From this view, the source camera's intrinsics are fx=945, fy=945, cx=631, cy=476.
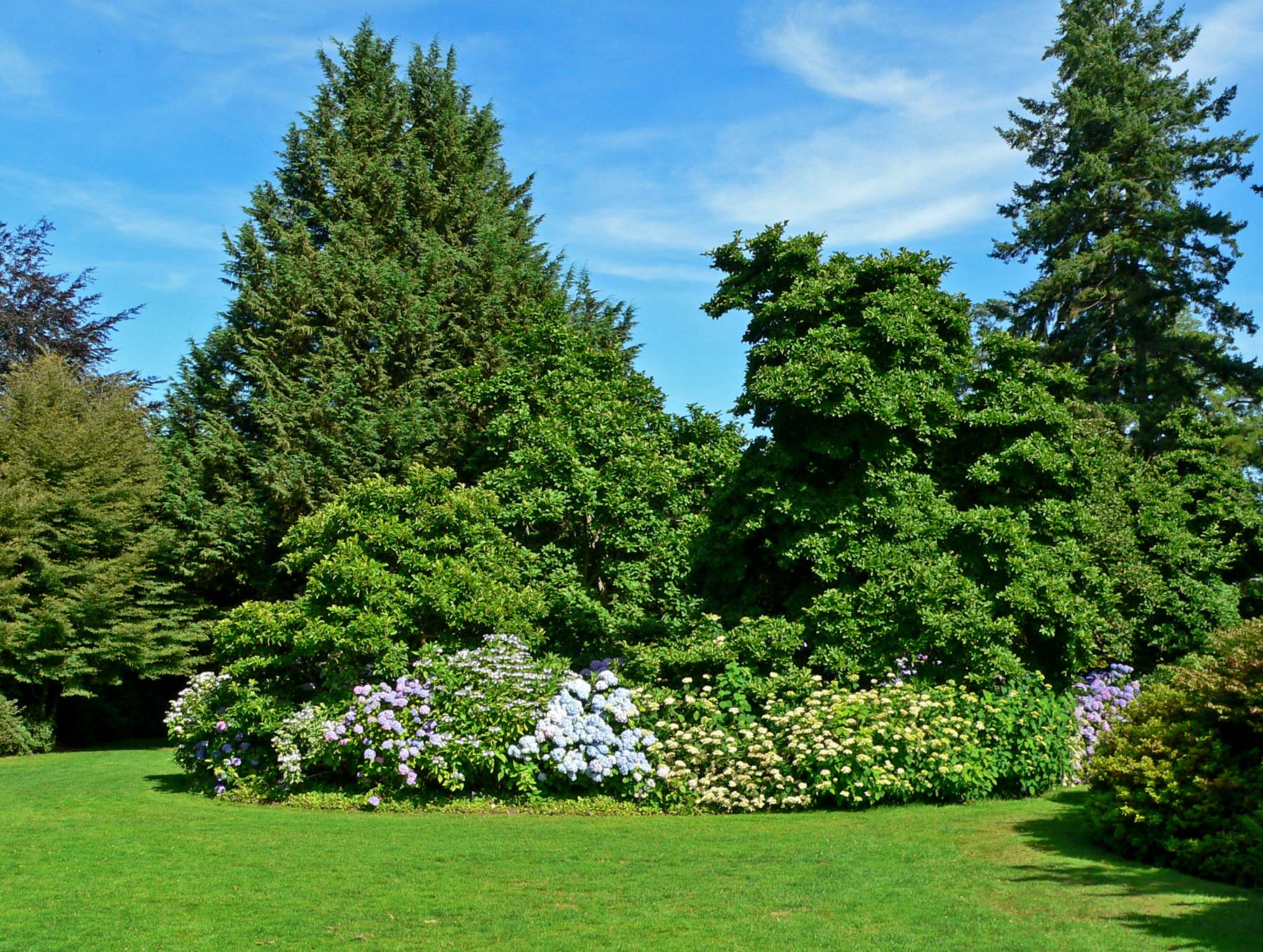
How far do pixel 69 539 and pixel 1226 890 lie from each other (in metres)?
17.1

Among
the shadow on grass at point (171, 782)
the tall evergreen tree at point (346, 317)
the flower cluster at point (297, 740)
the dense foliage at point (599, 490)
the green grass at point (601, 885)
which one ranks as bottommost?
the shadow on grass at point (171, 782)

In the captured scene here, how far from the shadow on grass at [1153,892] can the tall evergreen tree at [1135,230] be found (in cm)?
1721

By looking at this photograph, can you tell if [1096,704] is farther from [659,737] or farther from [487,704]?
[487,704]

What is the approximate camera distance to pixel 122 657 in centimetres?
1672

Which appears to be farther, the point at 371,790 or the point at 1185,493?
the point at 1185,493

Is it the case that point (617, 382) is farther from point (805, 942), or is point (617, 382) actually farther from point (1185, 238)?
point (1185, 238)

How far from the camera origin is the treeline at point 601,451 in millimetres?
11352

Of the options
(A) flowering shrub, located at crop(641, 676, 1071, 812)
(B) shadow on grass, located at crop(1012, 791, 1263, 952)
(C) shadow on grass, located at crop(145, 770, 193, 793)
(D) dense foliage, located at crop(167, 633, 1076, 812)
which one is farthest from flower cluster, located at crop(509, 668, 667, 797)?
(C) shadow on grass, located at crop(145, 770, 193, 793)

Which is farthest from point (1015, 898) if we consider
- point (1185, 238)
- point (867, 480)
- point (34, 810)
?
point (1185, 238)

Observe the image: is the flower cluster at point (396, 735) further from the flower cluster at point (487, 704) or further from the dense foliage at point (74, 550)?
the dense foliage at point (74, 550)

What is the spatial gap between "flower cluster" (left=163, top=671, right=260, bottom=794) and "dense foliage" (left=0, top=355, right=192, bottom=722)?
4.84m

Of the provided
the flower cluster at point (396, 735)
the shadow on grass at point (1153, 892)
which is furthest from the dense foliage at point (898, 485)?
the flower cluster at point (396, 735)

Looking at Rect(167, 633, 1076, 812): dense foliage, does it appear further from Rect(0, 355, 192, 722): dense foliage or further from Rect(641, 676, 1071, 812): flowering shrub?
Rect(0, 355, 192, 722): dense foliage

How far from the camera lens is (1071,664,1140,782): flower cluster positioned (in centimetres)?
1051
